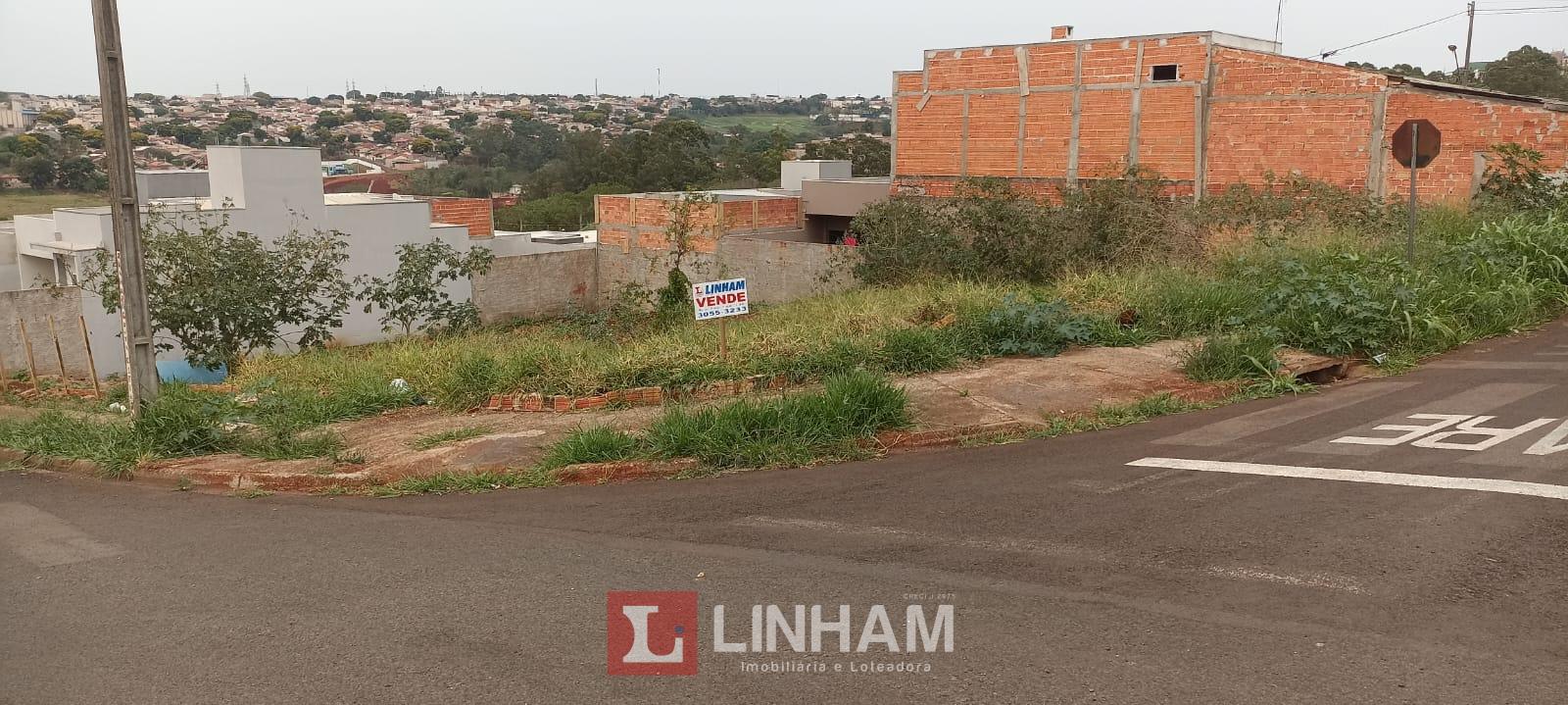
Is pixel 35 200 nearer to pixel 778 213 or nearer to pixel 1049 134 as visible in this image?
pixel 778 213

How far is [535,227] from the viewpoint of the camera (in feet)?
169

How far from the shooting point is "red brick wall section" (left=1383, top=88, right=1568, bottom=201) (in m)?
17.9

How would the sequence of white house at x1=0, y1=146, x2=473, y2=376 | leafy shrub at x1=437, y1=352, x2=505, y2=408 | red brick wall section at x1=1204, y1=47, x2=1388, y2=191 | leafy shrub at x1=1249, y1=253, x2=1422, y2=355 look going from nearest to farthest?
leafy shrub at x1=437, y1=352, x2=505, y2=408, leafy shrub at x1=1249, y1=253, x2=1422, y2=355, red brick wall section at x1=1204, y1=47, x2=1388, y2=191, white house at x1=0, y1=146, x2=473, y2=376

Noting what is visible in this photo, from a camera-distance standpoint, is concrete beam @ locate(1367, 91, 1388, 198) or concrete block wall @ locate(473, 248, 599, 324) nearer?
concrete beam @ locate(1367, 91, 1388, 198)

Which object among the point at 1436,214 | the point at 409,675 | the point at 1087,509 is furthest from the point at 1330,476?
the point at 1436,214

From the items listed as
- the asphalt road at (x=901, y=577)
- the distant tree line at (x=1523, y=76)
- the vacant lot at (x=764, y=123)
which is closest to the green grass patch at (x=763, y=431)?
the asphalt road at (x=901, y=577)

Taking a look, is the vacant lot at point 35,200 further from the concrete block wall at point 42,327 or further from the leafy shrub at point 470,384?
the leafy shrub at point 470,384

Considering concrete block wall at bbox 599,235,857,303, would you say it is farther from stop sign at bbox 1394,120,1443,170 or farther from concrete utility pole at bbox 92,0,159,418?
concrete utility pole at bbox 92,0,159,418

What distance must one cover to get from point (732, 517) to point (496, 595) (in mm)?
1622

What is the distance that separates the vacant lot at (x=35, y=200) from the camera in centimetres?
3622

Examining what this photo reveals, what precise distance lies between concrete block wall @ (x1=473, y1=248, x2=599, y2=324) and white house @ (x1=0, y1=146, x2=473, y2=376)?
37.5 inches

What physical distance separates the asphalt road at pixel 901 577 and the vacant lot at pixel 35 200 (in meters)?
33.9

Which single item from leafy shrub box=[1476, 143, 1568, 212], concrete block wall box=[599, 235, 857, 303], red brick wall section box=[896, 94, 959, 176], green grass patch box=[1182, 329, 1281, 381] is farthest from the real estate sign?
red brick wall section box=[896, 94, 959, 176]

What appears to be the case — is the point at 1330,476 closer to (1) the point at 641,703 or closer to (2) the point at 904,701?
(2) the point at 904,701
